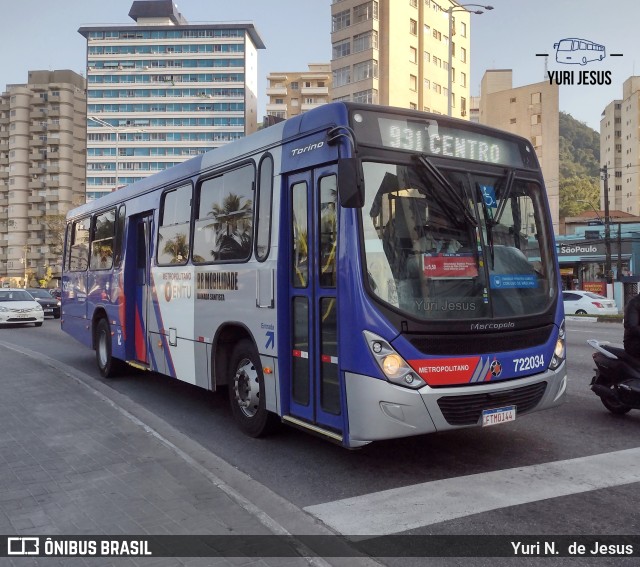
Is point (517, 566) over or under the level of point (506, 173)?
under

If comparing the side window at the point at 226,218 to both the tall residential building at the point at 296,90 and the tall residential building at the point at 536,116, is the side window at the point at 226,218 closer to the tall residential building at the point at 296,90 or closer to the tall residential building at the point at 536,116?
the tall residential building at the point at 536,116

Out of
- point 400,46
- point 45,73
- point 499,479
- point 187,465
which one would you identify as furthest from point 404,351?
point 45,73

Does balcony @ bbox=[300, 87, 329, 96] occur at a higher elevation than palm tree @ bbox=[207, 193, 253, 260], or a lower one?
higher

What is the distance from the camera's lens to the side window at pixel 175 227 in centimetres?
820

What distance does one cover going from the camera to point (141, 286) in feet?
32.1

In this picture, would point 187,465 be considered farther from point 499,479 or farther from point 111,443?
point 499,479

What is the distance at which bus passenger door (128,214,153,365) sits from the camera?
948 cm

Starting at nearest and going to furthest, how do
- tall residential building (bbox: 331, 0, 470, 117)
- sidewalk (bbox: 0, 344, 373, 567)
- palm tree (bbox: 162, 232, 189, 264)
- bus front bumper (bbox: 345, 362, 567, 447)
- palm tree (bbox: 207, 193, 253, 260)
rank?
sidewalk (bbox: 0, 344, 373, 567) → bus front bumper (bbox: 345, 362, 567, 447) → palm tree (bbox: 207, 193, 253, 260) → palm tree (bbox: 162, 232, 189, 264) → tall residential building (bbox: 331, 0, 470, 117)

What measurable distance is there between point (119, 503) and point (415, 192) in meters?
3.39

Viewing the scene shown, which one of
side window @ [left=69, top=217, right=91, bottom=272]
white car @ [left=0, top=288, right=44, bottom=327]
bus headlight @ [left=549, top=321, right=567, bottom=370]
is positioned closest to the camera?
bus headlight @ [left=549, top=321, right=567, bottom=370]

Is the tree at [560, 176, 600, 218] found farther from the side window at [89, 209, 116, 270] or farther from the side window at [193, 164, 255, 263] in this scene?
the side window at [193, 164, 255, 263]

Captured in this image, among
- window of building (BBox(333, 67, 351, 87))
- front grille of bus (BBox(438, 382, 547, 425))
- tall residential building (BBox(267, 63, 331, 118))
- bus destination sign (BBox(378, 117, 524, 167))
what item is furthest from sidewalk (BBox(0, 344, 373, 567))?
tall residential building (BBox(267, 63, 331, 118))

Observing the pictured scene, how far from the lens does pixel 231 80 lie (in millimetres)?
103750

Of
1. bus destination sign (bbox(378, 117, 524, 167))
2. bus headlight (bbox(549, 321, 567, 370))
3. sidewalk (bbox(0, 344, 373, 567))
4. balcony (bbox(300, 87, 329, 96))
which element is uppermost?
balcony (bbox(300, 87, 329, 96))
